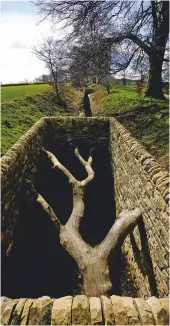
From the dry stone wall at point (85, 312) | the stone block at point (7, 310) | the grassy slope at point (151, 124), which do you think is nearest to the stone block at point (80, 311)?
the dry stone wall at point (85, 312)

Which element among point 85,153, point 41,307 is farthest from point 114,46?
point 41,307

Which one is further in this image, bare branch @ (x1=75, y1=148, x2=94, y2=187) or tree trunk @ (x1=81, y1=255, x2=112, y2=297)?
bare branch @ (x1=75, y1=148, x2=94, y2=187)

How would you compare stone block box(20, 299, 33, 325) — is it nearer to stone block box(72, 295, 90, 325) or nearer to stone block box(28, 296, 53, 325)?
stone block box(28, 296, 53, 325)

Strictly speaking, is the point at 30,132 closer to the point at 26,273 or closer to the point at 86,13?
the point at 26,273

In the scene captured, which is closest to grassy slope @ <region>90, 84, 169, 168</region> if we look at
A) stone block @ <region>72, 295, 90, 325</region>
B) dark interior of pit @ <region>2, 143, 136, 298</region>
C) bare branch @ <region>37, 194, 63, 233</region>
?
dark interior of pit @ <region>2, 143, 136, 298</region>

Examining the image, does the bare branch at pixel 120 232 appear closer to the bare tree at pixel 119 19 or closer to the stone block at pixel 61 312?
the stone block at pixel 61 312

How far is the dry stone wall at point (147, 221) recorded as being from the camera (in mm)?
3838

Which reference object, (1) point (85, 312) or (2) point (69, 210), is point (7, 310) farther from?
(2) point (69, 210)

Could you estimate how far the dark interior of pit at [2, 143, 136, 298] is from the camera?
552 centimetres

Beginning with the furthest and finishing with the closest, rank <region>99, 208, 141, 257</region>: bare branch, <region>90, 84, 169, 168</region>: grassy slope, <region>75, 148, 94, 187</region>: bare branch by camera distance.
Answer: <region>90, 84, 169, 168</region>: grassy slope
<region>75, 148, 94, 187</region>: bare branch
<region>99, 208, 141, 257</region>: bare branch

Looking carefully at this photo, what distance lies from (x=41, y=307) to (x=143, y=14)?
16.5 m

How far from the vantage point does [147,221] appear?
475 centimetres

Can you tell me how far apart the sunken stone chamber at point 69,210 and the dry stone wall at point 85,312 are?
1.02 meters

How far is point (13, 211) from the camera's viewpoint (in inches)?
203
